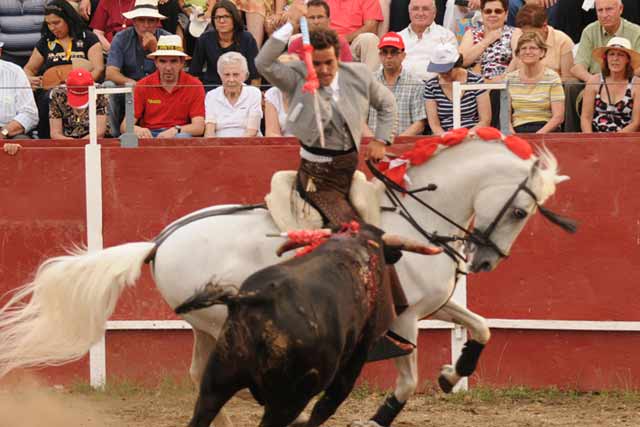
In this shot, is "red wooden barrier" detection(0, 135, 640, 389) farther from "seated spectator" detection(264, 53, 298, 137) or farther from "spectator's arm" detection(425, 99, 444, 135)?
"spectator's arm" detection(425, 99, 444, 135)

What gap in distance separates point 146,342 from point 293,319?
14.1 ft

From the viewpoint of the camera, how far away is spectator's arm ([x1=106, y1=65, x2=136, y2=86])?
36.7 ft

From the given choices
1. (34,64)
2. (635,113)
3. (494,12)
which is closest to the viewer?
(635,113)

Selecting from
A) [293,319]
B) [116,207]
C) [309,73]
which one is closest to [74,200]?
[116,207]

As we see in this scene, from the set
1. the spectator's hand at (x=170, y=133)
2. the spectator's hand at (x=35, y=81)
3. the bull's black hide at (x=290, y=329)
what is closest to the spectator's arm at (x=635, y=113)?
the spectator's hand at (x=170, y=133)

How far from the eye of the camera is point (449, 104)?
9883 millimetres

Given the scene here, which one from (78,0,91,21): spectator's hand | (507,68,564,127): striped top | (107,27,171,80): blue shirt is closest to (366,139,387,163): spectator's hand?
(507,68,564,127): striped top

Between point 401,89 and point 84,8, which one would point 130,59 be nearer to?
point 84,8

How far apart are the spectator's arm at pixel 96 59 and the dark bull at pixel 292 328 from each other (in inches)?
216

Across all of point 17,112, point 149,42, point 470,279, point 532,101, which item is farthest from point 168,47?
point 470,279

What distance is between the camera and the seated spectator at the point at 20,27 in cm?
1220

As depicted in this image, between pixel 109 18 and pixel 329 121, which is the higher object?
pixel 109 18

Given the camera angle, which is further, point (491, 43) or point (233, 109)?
point (491, 43)

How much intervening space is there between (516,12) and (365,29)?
1.33 metres
